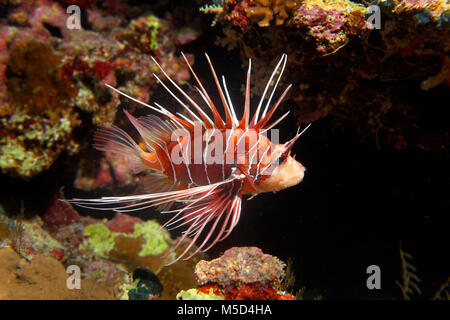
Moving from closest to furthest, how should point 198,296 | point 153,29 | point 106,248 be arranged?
point 198,296 < point 153,29 < point 106,248

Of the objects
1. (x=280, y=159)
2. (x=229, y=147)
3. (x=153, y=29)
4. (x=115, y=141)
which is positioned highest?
(x=153, y=29)

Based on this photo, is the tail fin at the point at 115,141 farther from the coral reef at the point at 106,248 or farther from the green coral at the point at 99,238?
the green coral at the point at 99,238

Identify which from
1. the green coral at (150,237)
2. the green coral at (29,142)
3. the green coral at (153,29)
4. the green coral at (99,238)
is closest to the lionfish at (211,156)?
the green coral at (29,142)

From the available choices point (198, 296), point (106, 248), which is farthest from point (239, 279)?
point (106, 248)

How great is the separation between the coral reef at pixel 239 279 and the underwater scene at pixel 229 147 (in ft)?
0.04

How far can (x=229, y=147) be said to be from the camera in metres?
2.66

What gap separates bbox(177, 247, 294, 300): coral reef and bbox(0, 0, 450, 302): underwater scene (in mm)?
12

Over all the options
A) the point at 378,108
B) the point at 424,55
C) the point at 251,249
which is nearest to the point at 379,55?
the point at 424,55

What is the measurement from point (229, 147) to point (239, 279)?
1.23 m

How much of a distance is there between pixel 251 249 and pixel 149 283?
1883 mm

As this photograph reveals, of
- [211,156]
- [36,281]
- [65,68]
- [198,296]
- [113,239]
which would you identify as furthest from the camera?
[113,239]

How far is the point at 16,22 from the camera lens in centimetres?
336

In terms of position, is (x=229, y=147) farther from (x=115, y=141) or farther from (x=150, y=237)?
(x=150, y=237)
